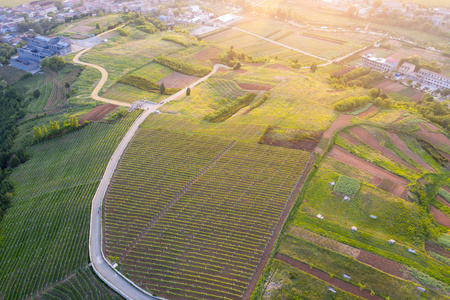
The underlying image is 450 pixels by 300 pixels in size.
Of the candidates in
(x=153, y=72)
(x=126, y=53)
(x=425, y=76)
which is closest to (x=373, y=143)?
(x=425, y=76)

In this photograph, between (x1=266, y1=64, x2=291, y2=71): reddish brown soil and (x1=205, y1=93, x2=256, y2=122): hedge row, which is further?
(x1=266, y1=64, x2=291, y2=71): reddish brown soil

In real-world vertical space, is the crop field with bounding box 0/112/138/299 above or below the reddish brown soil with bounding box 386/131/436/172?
below

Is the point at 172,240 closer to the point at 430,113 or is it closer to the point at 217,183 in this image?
the point at 217,183

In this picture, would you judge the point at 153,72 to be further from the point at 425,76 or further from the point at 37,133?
the point at 425,76

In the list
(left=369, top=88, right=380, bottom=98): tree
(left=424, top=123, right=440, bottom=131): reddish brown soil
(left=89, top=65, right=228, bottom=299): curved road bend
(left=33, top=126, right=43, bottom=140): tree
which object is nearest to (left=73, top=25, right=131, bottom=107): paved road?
(left=33, top=126, right=43, bottom=140): tree

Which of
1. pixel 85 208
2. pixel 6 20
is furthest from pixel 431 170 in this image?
pixel 6 20

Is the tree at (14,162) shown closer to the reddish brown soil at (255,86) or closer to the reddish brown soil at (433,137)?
the reddish brown soil at (255,86)

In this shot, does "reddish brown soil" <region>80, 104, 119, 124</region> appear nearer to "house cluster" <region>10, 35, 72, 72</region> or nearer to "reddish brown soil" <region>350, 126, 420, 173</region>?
"house cluster" <region>10, 35, 72, 72</region>

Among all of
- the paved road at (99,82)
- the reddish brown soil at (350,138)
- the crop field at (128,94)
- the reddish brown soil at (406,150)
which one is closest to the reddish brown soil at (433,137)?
the reddish brown soil at (406,150)
